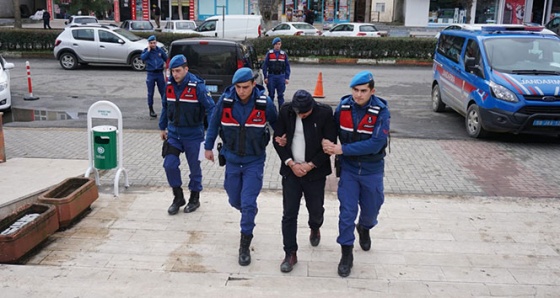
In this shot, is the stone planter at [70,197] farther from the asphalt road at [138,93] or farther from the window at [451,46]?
the window at [451,46]

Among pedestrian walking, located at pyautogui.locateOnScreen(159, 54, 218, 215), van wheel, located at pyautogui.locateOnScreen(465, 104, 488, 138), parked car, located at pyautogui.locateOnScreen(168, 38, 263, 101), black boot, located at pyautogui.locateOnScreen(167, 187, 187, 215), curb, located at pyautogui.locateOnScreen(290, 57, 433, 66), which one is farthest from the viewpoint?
curb, located at pyautogui.locateOnScreen(290, 57, 433, 66)

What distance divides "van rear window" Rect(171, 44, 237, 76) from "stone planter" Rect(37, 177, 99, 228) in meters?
4.75

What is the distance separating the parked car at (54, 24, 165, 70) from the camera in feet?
63.7

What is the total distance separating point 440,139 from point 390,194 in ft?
11.8

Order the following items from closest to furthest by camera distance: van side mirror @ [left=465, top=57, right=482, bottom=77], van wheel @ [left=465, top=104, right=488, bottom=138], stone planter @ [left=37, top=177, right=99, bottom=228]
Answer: stone planter @ [left=37, top=177, right=99, bottom=228] < van wheel @ [left=465, top=104, right=488, bottom=138] < van side mirror @ [left=465, top=57, right=482, bottom=77]

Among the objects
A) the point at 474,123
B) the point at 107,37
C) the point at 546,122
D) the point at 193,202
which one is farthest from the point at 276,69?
the point at 107,37

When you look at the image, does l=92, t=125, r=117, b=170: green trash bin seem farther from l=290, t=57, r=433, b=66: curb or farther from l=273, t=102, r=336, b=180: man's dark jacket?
l=290, t=57, r=433, b=66: curb

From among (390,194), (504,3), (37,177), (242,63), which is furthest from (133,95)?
(504,3)

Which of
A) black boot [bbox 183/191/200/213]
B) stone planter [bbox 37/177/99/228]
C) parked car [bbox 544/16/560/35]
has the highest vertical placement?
parked car [bbox 544/16/560/35]

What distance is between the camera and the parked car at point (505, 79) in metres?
9.17

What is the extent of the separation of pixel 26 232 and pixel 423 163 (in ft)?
19.2

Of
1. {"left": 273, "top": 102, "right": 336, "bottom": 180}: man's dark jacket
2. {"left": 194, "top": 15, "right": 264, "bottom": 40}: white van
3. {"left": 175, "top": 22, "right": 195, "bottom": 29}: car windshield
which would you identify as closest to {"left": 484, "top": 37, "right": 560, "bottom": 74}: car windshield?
{"left": 273, "top": 102, "right": 336, "bottom": 180}: man's dark jacket

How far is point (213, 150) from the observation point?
5.29 meters

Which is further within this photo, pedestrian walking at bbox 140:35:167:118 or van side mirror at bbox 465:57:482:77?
pedestrian walking at bbox 140:35:167:118
